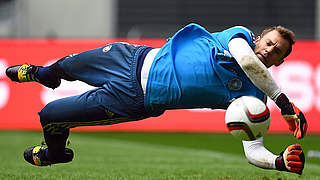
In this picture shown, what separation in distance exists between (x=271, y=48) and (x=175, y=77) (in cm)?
72

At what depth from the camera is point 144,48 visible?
4.83 meters

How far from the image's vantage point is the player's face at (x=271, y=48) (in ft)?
15.1

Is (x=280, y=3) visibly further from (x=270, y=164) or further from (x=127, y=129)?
(x=270, y=164)

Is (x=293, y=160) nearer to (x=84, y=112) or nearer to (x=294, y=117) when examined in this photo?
(x=294, y=117)

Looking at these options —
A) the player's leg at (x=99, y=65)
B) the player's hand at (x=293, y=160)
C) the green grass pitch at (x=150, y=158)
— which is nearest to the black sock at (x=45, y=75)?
the player's leg at (x=99, y=65)

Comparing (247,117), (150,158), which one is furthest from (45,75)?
(150,158)

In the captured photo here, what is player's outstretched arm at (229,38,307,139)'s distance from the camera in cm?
438

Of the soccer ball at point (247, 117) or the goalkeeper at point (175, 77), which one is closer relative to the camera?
the soccer ball at point (247, 117)

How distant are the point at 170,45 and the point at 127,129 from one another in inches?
319

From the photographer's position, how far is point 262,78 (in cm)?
443

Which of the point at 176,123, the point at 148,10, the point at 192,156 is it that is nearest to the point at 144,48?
the point at 192,156

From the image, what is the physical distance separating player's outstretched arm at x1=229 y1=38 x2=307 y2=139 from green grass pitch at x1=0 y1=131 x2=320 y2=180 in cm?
135

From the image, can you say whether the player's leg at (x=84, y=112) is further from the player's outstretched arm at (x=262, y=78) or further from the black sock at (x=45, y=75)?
the player's outstretched arm at (x=262, y=78)

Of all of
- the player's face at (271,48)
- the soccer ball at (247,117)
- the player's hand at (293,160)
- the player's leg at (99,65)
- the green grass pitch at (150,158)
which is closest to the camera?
the soccer ball at (247,117)
